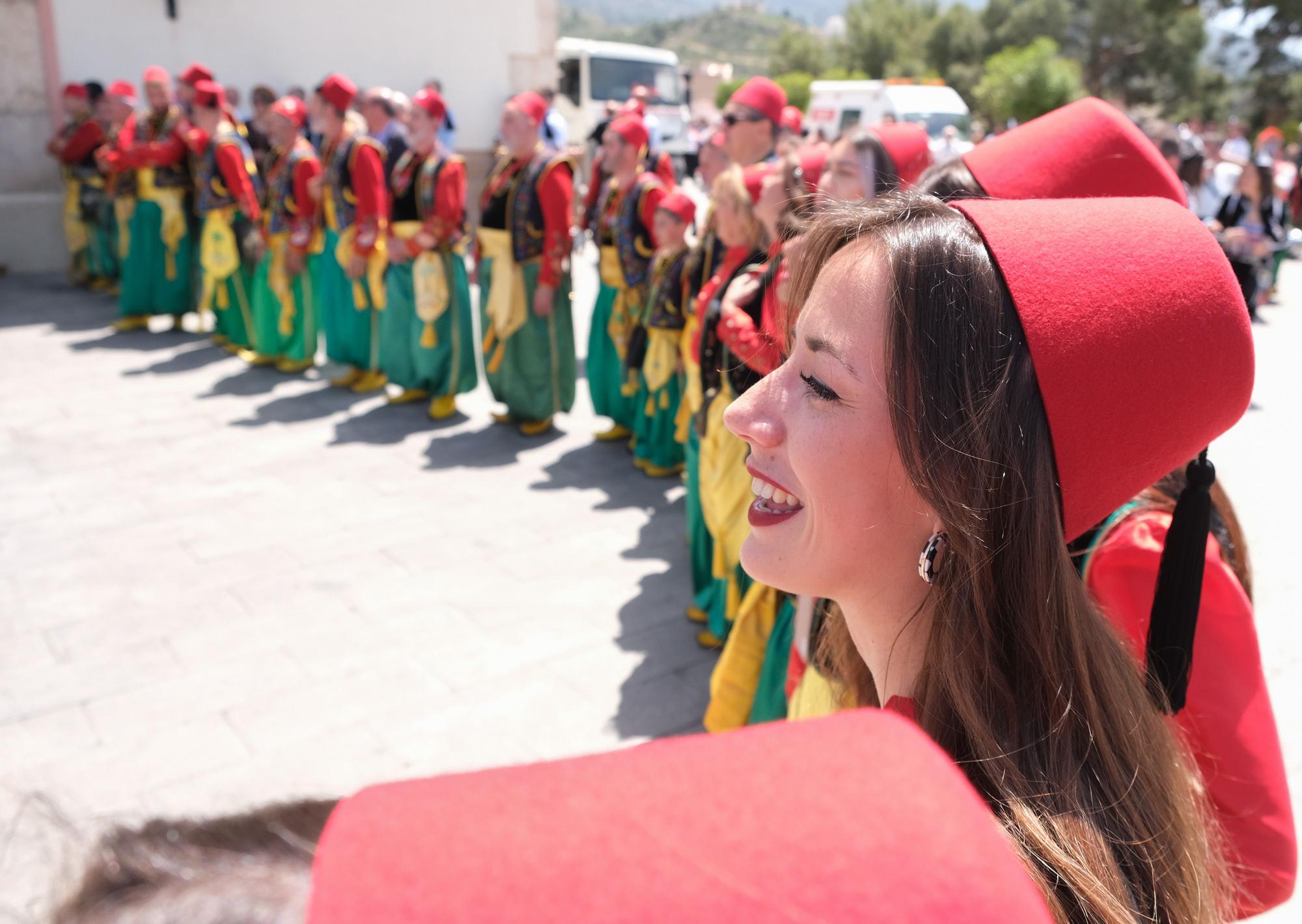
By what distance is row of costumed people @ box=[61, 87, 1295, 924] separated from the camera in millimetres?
378

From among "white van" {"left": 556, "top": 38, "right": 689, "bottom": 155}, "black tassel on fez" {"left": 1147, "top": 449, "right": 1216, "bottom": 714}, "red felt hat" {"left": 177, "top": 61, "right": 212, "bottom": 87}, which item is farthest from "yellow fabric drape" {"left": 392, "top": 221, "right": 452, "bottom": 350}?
"white van" {"left": 556, "top": 38, "right": 689, "bottom": 155}

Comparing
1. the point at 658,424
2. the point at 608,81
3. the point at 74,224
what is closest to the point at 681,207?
the point at 658,424

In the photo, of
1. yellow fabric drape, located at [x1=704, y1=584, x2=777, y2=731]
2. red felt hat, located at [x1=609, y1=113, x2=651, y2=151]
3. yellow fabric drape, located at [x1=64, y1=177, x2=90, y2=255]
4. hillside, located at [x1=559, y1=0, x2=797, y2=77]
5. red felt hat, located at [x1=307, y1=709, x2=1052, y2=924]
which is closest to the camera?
red felt hat, located at [x1=307, y1=709, x2=1052, y2=924]

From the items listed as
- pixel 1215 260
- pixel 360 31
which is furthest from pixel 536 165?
pixel 360 31

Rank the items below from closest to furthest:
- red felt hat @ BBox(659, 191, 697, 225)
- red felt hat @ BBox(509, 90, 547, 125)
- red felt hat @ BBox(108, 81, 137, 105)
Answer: red felt hat @ BBox(659, 191, 697, 225) < red felt hat @ BBox(509, 90, 547, 125) < red felt hat @ BBox(108, 81, 137, 105)

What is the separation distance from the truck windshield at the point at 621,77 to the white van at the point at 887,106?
3342 millimetres

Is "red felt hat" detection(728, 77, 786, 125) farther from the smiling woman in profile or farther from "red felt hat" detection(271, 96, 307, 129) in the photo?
the smiling woman in profile

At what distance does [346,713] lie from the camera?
3.50 meters

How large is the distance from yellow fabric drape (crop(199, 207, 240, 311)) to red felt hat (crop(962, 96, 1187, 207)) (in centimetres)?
736

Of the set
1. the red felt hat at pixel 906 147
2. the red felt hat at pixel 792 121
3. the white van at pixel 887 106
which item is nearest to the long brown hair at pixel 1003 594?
the red felt hat at pixel 906 147

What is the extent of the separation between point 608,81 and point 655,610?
746 inches

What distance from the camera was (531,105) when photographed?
6094 millimetres

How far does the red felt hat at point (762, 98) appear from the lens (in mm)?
5094

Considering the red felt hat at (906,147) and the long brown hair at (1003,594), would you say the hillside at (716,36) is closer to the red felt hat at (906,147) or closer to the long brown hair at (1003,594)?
the red felt hat at (906,147)
